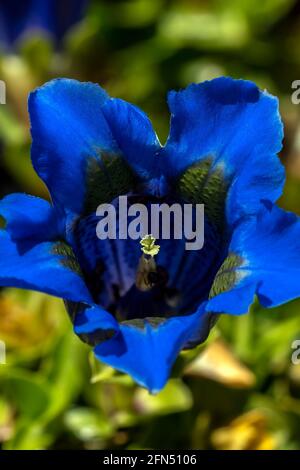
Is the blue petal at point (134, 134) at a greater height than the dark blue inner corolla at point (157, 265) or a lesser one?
greater

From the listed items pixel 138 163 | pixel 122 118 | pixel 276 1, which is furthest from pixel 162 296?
pixel 276 1

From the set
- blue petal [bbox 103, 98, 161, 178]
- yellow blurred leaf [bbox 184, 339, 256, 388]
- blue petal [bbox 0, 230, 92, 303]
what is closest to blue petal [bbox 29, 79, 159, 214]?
blue petal [bbox 103, 98, 161, 178]

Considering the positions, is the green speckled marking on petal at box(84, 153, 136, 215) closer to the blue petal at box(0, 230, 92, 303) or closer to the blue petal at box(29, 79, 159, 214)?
the blue petal at box(29, 79, 159, 214)

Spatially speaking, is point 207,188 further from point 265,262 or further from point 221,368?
point 221,368

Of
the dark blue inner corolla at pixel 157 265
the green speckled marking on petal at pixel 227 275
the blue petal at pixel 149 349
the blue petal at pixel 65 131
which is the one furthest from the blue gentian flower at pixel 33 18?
the blue petal at pixel 149 349

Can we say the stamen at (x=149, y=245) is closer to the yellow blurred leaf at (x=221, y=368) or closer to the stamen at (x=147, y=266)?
the stamen at (x=147, y=266)

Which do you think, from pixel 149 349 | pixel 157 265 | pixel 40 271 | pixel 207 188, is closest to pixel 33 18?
pixel 157 265
